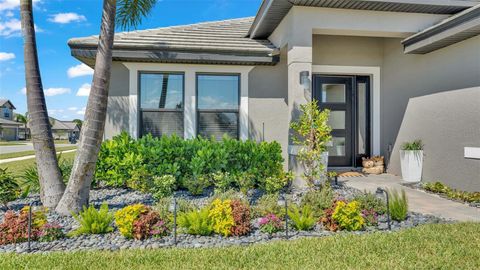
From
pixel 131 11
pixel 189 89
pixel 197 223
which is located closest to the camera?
pixel 197 223

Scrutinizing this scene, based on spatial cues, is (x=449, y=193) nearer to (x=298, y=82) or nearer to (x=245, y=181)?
(x=298, y=82)

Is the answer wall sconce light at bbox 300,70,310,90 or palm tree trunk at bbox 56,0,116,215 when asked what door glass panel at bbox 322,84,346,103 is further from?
palm tree trunk at bbox 56,0,116,215

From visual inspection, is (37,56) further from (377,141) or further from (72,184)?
(377,141)

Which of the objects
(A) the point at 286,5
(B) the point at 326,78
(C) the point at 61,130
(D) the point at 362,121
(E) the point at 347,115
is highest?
(A) the point at 286,5

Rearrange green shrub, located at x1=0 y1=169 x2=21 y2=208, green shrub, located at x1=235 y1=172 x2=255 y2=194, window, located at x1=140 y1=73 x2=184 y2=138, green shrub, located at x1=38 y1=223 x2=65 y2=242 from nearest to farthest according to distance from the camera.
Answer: green shrub, located at x1=38 y1=223 x2=65 y2=242 < green shrub, located at x1=0 y1=169 x2=21 y2=208 < green shrub, located at x1=235 y1=172 x2=255 y2=194 < window, located at x1=140 y1=73 x2=184 y2=138

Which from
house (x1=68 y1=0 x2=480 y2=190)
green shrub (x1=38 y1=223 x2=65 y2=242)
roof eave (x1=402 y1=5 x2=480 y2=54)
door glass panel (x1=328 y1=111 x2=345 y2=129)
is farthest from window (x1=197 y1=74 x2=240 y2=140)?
green shrub (x1=38 y1=223 x2=65 y2=242)

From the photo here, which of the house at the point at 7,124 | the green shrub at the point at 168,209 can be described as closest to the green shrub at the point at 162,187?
the green shrub at the point at 168,209

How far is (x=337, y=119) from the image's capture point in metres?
9.88

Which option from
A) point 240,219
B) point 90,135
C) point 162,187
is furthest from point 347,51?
point 90,135

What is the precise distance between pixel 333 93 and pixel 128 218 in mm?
7895

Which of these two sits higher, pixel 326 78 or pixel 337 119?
pixel 326 78

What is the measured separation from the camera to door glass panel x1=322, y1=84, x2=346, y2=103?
387 inches

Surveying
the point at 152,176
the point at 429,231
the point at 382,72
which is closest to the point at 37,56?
the point at 152,176

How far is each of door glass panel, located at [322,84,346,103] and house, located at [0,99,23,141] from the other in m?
58.2
